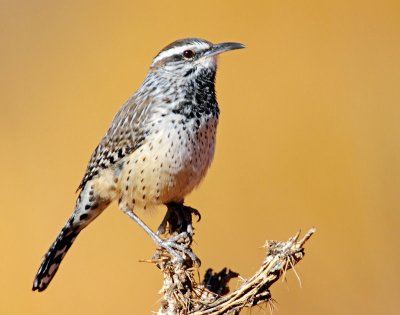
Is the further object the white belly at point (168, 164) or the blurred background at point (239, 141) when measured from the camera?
the blurred background at point (239, 141)

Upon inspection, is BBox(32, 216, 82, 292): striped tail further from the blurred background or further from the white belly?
the blurred background

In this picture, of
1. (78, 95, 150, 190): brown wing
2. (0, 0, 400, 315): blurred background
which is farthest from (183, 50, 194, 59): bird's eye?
(0, 0, 400, 315): blurred background

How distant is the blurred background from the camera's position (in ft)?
18.2

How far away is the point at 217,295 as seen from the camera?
9.09 feet

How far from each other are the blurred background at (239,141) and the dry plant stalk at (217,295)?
239 cm

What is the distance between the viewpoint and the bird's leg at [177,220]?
3.45 m

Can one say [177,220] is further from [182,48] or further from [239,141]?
[239,141]

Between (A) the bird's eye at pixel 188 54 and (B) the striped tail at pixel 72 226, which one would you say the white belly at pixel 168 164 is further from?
(A) the bird's eye at pixel 188 54

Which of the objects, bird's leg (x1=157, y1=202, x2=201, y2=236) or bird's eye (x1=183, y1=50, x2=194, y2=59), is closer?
bird's leg (x1=157, y1=202, x2=201, y2=236)

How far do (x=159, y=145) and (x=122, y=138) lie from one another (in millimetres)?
249

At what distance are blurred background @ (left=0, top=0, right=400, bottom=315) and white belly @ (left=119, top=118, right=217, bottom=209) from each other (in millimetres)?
1765

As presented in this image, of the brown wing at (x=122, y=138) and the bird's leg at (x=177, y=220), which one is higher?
the brown wing at (x=122, y=138)

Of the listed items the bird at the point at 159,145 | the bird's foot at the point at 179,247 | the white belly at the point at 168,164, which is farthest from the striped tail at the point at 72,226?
the bird's foot at the point at 179,247

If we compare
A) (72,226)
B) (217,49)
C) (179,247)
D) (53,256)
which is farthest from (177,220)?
(217,49)
